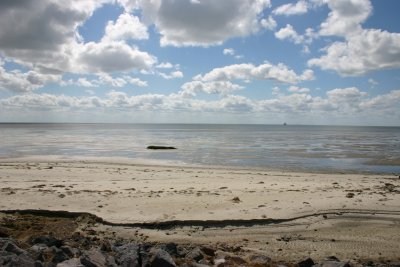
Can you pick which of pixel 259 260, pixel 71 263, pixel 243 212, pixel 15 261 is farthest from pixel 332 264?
pixel 15 261

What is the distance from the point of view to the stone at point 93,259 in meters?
6.18

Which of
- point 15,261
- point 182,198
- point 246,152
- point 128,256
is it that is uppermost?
point 15,261

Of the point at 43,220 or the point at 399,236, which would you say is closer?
the point at 399,236

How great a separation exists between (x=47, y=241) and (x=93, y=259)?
6.03 feet

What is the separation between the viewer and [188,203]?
463 inches

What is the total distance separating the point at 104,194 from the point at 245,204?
17.3 feet

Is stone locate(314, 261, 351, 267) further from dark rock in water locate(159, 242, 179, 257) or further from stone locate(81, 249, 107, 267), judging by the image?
stone locate(81, 249, 107, 267)

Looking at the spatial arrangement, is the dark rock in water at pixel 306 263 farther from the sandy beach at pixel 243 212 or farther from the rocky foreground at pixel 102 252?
the sandy beach at pixel 243 212

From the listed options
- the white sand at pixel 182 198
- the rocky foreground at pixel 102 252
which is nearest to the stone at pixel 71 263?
the rocky foreground at pixel 102 252

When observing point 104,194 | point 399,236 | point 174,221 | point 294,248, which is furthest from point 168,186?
point 399,236

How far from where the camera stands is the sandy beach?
8438 mm

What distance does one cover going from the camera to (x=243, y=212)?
34.5ft

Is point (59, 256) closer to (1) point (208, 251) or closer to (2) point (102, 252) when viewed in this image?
(2) point (102, 252)

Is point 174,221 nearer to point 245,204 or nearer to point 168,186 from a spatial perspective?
point 245,204
